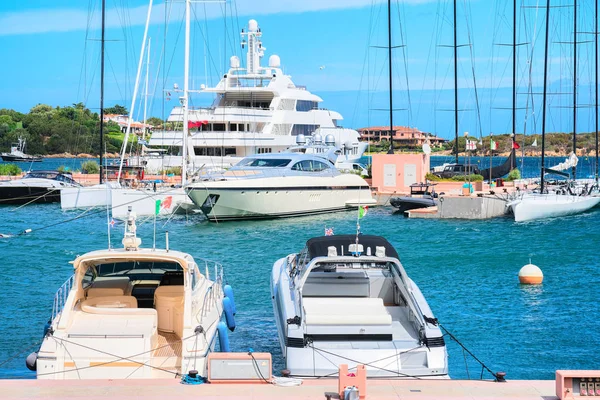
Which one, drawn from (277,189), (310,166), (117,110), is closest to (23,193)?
(277,189)

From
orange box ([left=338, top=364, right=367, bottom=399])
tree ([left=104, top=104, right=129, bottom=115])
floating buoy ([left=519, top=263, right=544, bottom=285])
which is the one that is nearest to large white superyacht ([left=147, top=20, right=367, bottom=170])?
floating buoy ([left=519, top=263, right=544, bottom=285])

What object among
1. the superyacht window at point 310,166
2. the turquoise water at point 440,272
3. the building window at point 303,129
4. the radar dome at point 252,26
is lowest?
the turquoise water at point 440,272

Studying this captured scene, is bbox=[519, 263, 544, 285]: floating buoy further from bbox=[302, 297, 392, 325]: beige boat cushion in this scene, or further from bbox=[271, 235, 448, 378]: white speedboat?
bbox=[302, 297, 392, 325]: beige boat cushion

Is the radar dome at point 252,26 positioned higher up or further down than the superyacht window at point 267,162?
higher up

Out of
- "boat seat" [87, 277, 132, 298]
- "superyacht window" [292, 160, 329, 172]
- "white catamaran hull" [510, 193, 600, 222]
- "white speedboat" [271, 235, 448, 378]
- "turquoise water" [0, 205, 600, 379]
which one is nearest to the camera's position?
"white speedboat" [271, 235, 448, 378]

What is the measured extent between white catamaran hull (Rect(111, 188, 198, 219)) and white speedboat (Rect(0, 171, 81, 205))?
7.86m

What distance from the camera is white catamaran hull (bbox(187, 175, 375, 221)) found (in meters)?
36.8

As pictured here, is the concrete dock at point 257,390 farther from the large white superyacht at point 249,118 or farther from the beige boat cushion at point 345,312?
the large white superyacht at point 249,118

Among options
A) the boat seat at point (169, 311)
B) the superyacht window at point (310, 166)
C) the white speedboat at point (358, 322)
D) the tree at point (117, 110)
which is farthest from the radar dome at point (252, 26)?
the tree at point (117, 110)

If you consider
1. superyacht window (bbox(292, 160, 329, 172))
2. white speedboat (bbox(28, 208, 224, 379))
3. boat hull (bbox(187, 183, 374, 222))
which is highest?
superyacht window (bbox(292, 160, 329, 172))

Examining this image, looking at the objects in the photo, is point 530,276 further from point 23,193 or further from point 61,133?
point 61,133

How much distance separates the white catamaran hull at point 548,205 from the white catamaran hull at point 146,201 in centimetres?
1405

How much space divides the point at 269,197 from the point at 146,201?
5.10 meters

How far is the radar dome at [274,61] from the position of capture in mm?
62750
